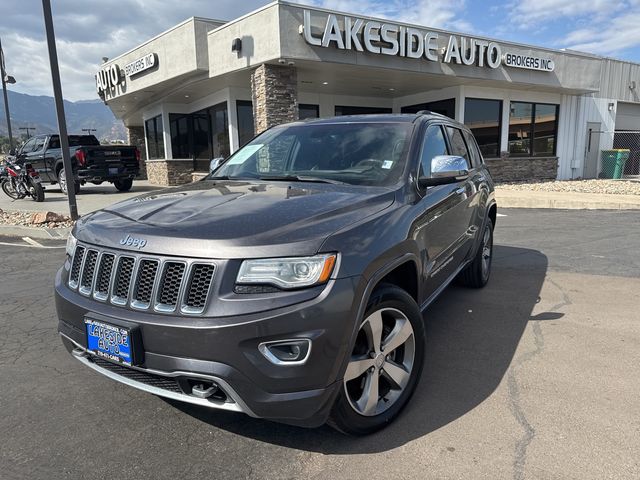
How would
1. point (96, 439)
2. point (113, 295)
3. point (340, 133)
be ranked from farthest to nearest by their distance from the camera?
point (340, 133)
point (96, 439)
point (113, 295)

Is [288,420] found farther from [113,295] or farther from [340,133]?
[340,133]

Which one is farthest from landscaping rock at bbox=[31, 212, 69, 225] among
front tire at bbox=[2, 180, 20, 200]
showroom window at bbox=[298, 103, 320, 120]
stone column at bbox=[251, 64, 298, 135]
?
showroom window at bbox=[298, 103, 320, 120]

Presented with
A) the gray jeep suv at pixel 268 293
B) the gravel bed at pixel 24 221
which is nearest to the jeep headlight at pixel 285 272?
the gray jeep suv at pixel 268 293

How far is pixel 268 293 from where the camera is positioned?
2.11 metres

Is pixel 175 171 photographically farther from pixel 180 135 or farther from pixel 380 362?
pixel 380 362

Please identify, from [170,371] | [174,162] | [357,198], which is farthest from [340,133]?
[174,162]

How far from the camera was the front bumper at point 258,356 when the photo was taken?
2061 millimetres

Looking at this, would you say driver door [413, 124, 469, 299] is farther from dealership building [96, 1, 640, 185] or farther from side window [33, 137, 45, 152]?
side window [33, 137, 45, 152]

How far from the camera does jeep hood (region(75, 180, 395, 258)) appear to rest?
215cm

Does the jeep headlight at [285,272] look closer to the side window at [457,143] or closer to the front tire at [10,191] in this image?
the side window at [457,143]

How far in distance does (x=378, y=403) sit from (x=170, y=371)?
1161 millimetres

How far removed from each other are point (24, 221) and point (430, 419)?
10262 mm

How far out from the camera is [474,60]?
15391 millimetres

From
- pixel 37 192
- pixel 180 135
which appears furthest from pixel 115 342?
pixel 180 135
